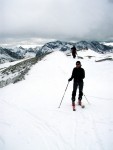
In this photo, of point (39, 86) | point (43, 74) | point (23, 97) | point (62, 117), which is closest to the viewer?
point (62, 117)

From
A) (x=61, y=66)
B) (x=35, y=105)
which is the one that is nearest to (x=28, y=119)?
(x=35, y=105)

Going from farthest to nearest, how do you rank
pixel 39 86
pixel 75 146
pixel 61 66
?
1. pixel 61 66
2. pixel 39 86
3. pixel 75 146

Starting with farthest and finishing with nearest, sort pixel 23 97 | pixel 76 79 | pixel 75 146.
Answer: pixel 23 97 → pixel 76 79 → pixel 75 146

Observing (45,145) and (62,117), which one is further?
(62,117)

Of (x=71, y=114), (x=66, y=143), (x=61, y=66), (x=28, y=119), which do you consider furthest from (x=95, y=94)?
(x=61, y=66)

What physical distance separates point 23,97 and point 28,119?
608cm

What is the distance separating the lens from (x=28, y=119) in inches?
485

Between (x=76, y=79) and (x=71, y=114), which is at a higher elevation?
(x=76, y=79)

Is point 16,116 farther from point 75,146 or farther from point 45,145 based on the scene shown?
point 75,146

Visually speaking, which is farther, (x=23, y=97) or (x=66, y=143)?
(x=23, y=97)

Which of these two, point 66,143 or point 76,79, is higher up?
point 76,79

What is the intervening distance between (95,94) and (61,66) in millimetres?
14052

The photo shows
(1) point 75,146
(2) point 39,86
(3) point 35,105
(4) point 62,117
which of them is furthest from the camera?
(2) point 39,86

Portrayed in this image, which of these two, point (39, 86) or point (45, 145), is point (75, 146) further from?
point (39, 86)
